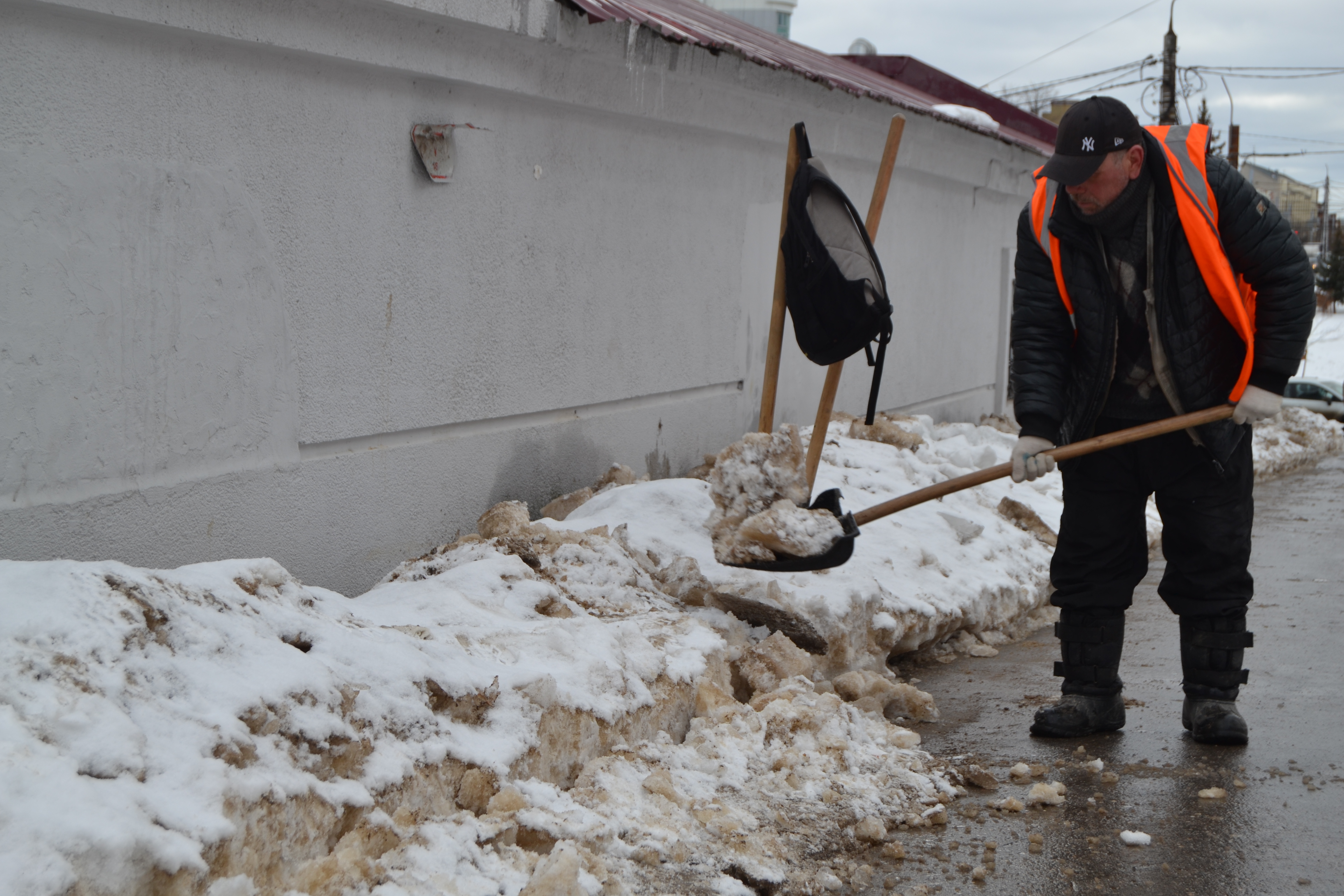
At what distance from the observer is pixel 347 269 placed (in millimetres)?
3820

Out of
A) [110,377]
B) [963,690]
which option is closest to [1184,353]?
[963,690]

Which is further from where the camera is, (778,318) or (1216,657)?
(778,318)

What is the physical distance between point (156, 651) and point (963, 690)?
266cm

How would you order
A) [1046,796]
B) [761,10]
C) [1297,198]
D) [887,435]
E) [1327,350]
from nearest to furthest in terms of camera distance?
[1046,796] < [887,435] < [761,10] < [1327,350] < [1297,198]

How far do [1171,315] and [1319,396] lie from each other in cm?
1925

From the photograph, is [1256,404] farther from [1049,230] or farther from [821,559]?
[821,559]

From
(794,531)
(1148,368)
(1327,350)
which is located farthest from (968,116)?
(1327,350)

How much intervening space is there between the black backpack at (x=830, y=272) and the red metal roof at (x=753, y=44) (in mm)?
907

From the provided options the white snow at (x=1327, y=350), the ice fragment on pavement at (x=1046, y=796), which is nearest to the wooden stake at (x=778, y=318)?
the ice fragment on pavement at (x=1046, y=796)

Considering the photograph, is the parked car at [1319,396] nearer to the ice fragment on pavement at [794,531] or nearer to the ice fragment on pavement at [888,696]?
the ice fragment on pavement at [888,696]

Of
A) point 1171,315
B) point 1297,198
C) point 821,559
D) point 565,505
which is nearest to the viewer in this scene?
point 1171,315

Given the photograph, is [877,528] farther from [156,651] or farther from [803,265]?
[156,651]

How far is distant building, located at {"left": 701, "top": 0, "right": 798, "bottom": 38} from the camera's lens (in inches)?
634

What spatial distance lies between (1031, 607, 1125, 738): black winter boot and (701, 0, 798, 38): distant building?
45.3 feet
